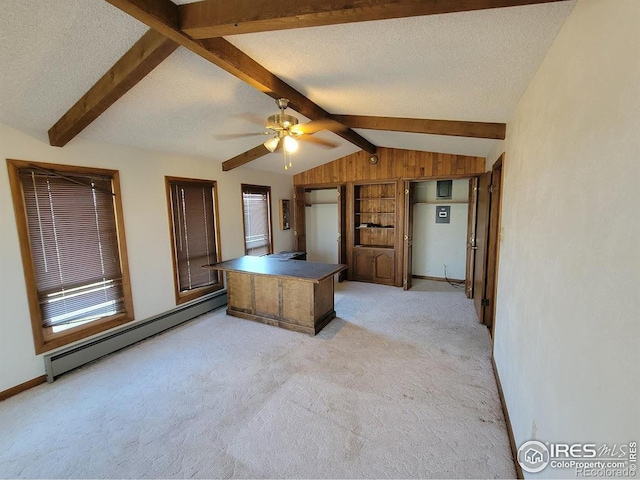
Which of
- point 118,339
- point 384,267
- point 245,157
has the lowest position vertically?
point 118,339

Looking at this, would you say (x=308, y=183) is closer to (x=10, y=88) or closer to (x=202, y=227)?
(x=202, y=227)

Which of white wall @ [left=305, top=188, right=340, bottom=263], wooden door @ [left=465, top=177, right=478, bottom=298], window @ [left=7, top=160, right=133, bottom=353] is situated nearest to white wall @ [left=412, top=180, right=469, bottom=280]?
wooden door @ [left=465, top=177, right=478, bottom=298]

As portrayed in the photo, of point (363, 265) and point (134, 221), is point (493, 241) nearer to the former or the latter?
point (363, 265)

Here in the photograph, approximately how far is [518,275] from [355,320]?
88.5 inches

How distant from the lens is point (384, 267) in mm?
5395

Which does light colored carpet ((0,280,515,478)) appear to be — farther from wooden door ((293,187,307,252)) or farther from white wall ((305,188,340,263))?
A: white wall ((305,188,340,263))

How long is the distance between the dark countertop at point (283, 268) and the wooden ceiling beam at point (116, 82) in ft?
6.88

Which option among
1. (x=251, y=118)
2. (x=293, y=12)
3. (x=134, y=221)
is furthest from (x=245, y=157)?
(x=293, y=12)

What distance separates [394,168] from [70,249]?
4619 mm

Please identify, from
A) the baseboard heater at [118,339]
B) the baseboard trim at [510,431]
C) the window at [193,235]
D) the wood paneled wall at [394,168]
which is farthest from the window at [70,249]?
the baseboard trim at [510,431]

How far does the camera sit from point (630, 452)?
71cm

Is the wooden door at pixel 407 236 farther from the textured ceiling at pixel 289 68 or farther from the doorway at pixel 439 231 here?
the textured ceiling at pixel 289 68

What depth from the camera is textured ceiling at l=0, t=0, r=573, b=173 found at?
142cm

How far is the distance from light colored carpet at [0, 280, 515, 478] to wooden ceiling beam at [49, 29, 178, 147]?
2.29 m
